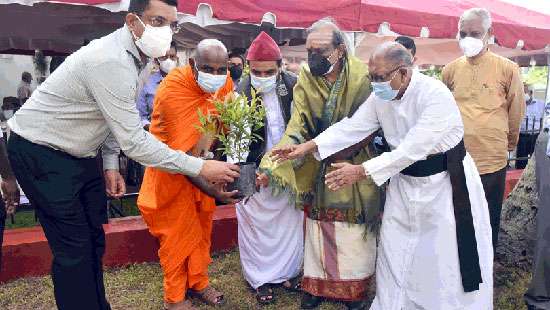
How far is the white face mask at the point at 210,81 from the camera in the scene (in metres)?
3.09

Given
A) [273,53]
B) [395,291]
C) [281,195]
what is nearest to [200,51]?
[273,53]

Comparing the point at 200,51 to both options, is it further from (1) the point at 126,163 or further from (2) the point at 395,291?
(1) the point at 126,163

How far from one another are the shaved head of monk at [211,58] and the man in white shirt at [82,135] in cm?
41

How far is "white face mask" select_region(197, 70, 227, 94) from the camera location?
10.1 ft

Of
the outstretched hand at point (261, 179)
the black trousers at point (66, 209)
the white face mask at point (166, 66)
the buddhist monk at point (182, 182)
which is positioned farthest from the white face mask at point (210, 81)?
the white face mask at point (166, 66)

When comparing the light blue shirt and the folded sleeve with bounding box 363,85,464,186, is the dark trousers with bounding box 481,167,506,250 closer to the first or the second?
the folded sleeve with bounding box 363,85,464,186

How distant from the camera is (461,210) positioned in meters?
2.80

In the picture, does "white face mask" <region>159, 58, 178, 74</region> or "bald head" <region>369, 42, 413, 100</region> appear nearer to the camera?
"bald head" <region>369, 42, 413, 100</region>

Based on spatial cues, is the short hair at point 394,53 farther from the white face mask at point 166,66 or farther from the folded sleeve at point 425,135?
the white face mask at point 166,66

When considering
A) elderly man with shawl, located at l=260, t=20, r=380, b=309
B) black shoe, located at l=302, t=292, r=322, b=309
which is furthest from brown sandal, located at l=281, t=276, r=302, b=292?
elderly man with shawl, located at l=260, t=20, r=380, b=309

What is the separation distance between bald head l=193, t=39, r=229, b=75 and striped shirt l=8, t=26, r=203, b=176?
568 mm

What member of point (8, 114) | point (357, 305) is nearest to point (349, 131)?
point (357, 305)

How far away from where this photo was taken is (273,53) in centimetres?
344

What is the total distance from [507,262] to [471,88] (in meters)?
1.50
